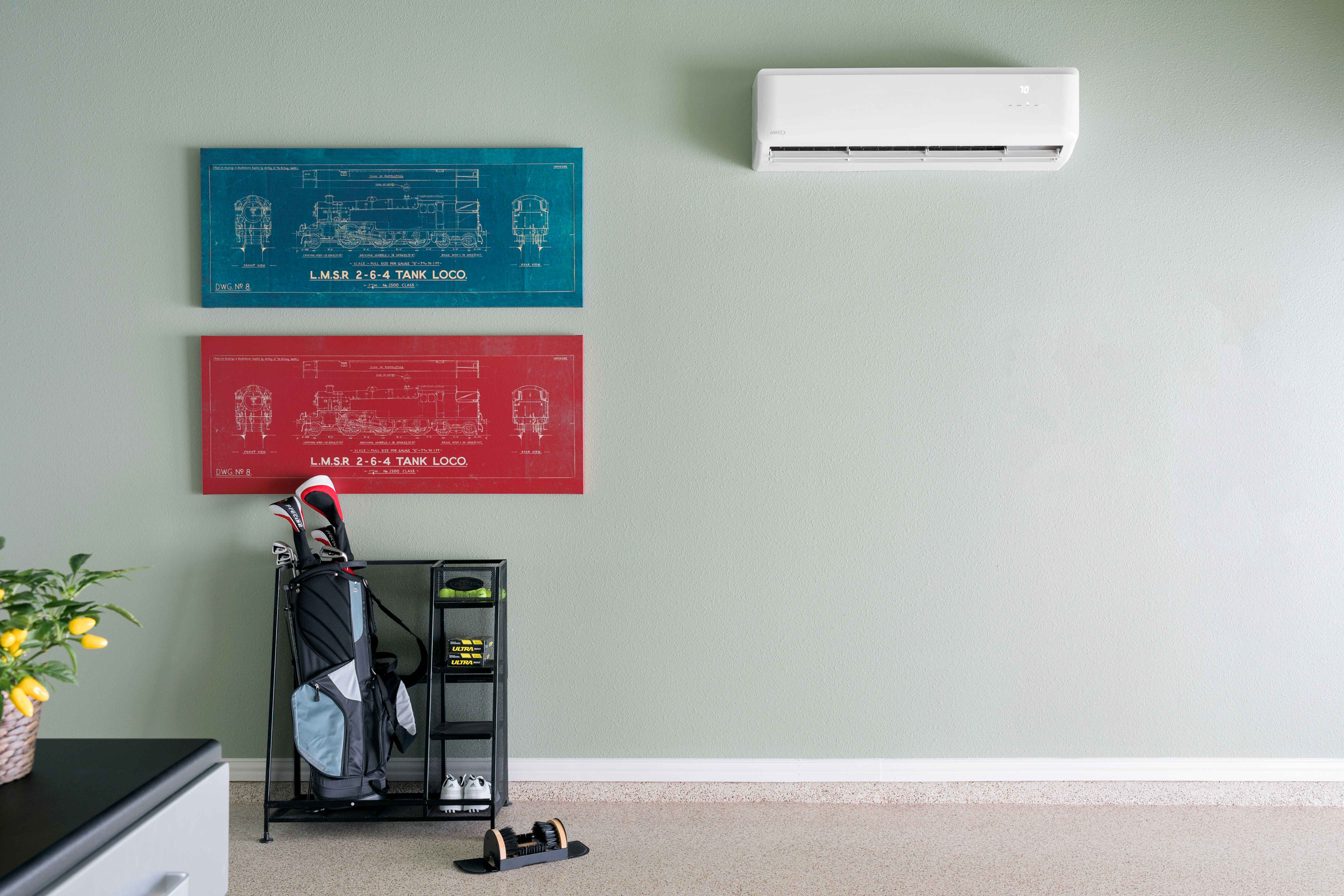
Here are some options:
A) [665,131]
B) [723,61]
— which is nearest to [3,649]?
[665,131]

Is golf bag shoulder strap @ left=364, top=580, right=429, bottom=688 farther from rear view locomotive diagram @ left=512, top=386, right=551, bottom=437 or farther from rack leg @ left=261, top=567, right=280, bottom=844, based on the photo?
rear view locomotive diagram @ left=512, top=386, right=551, bottom=437

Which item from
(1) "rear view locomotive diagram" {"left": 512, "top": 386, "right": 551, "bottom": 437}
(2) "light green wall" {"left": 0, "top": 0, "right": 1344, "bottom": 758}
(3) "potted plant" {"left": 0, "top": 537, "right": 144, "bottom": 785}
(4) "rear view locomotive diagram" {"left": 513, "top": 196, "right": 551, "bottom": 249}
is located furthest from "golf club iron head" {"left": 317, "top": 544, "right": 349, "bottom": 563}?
(3) "potted plant" {"left": 0, "top": 537, "right": 144, "bottom": 785}

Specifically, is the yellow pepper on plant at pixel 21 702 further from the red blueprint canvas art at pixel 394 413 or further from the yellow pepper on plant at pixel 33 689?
the red blueprint canvas art at pixel 394 413

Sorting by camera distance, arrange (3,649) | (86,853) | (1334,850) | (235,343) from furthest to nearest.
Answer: (235,343) → (1334,850) → (3,649) → (86,853)

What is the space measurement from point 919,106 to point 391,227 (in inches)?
67.0

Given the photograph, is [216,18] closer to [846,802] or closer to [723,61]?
[723,61]

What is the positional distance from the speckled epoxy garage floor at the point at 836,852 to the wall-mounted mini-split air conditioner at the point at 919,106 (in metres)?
2.11

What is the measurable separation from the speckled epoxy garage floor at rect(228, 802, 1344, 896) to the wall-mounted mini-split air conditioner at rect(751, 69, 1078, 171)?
2.11 meters

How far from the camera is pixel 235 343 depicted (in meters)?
2.58

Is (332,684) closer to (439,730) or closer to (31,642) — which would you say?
(439,730)

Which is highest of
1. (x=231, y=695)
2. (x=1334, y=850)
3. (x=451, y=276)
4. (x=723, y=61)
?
(x=723, y=61)

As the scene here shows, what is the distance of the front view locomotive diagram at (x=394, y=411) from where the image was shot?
8.50 ft

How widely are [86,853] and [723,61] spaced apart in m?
2.58

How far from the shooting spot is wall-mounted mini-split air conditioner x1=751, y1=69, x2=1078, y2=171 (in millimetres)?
2443
